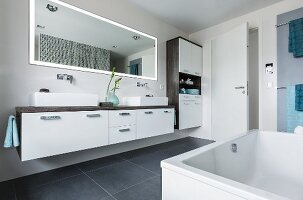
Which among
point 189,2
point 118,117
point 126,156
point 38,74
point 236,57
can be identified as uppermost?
point 189,2

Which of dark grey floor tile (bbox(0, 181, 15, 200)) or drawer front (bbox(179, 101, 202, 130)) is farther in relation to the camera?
drawer front (bbox(179, 101, 202, 130))

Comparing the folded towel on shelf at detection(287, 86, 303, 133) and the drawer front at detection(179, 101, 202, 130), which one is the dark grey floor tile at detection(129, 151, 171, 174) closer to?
the drawer front at detection(179, 101, 202, 130)

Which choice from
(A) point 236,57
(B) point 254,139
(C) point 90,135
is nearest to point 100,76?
(C) point 90,135

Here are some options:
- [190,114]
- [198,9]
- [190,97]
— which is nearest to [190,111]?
[190,114]

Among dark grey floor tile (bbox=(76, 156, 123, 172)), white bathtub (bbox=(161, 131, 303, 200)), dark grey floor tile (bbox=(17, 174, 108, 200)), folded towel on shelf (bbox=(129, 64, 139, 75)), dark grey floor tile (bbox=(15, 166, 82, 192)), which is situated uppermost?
folded towel on shelf (bbox=(129, 64, 139, 75))

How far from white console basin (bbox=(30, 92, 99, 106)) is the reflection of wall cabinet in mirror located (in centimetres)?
160

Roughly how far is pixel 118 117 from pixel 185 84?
190 cm

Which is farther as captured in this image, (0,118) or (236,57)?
(236,57)

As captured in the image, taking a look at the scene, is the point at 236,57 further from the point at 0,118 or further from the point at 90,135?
the point at 0,118

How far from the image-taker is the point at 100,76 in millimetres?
2328

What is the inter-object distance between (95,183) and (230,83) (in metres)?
2.69

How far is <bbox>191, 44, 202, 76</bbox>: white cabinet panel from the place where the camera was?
334 cm

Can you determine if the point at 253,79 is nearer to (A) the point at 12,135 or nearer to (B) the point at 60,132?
(B) the point at 60,132

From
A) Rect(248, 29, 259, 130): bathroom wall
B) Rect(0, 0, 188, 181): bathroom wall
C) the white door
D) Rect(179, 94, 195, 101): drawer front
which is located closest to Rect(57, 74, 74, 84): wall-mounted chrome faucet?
Rect(0, 0, 188, 181): bathroom wall
